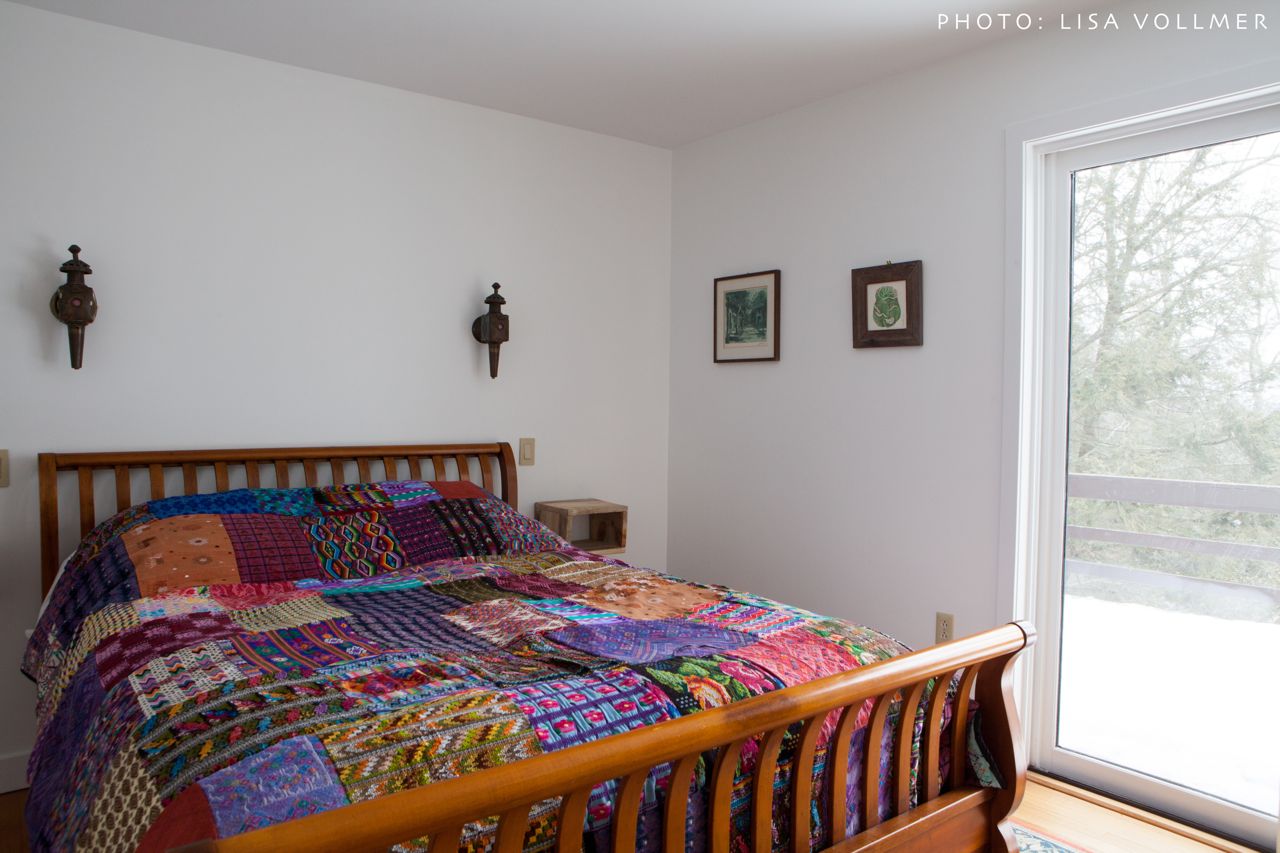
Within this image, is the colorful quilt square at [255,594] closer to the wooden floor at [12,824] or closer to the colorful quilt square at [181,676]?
the colorful quilt square at [181,676]

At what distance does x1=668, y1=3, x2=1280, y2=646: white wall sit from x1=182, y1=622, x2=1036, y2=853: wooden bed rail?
3.49ft

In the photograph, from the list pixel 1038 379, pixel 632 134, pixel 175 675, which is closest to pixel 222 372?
pixel 175 675

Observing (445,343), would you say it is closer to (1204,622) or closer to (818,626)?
(818,626)

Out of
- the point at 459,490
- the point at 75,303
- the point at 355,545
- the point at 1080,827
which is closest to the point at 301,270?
the point at 75,303

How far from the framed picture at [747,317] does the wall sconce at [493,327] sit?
97cm

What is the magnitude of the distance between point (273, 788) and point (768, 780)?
761mm

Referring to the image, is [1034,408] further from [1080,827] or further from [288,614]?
[288,614]

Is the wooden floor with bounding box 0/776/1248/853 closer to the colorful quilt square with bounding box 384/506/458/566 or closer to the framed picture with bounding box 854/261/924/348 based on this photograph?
the colorful quilt square with bounding box 384/506/458/566

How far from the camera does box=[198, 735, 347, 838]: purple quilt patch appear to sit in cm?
107

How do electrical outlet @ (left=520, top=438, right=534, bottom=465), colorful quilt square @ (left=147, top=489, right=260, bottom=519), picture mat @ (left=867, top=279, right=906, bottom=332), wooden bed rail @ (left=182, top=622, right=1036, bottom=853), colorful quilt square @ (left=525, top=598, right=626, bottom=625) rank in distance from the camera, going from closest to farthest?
wooden bed rail @ (left=182, top=622, right=1036, bottom=853), colorful quilt square @ (left=525, top=598, right=626, bottom=625), colorful quilt square @ (left=147, top=489, right=260, bottom=519), picture mat @ (left=867, top=279, right=906, bottom=332), electrical outlet @ (left=520, top=438, right=534, bottom=465)

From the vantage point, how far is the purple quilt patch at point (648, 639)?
1.69m

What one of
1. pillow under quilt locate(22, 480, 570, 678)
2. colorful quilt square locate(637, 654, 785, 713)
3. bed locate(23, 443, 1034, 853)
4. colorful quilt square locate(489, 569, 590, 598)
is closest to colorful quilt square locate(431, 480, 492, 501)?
pillow under quilt locate(22, 480, 570, 678)

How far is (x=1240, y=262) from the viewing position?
7.58ft

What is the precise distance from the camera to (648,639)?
70.6 inches
